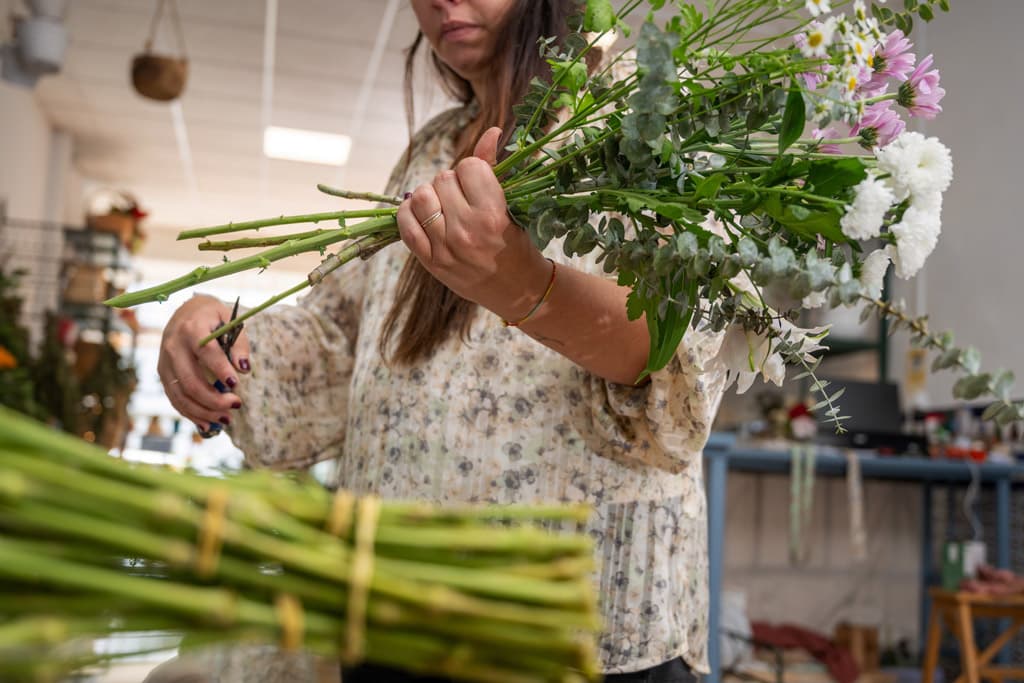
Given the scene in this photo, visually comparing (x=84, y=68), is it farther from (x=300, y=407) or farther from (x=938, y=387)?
(x=300, y=407)

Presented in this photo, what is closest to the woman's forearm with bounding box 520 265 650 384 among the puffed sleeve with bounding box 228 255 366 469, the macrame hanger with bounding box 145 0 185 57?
the puffed sleeve with bounding box 228 255 366 469

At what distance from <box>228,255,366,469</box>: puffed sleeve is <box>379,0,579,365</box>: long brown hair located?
0.18 m

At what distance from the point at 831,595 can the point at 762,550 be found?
41 centimetres

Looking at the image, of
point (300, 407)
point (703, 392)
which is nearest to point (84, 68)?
point (300, 407)

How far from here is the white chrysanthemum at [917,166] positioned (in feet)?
1.74

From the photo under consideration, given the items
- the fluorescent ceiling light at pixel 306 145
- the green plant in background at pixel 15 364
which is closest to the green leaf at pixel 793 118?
the green plant in background at pixel 15 364

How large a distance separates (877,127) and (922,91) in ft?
0.18

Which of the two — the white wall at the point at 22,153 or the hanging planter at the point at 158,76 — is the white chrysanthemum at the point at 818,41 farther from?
the white wall at the point at 22,153

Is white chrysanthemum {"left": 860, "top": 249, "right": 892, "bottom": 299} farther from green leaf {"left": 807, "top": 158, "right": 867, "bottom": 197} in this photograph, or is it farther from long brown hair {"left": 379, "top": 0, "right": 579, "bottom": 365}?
long brown hair {"left": 379, "top": 0, "right": 579, "bottom": 365}

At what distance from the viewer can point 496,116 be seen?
102cm

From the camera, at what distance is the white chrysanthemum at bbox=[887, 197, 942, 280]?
538 mm

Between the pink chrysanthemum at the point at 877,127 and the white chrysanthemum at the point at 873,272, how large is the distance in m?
0.07

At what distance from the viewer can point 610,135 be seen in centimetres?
59

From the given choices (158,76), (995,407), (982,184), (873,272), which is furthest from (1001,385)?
(158,76)
